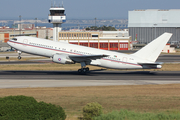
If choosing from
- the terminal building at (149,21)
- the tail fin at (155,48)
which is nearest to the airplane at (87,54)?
the tail fin at (155,48)

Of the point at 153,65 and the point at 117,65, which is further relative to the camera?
the point at 117,65

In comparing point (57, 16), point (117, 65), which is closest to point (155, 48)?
point (117, 65)

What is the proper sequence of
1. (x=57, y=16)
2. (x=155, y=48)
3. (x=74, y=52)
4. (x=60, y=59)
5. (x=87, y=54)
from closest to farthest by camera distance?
(x=60, y=59), (x=155, y=48), (x=74, y=52), (x=87, y=54), (x=57, y=16)

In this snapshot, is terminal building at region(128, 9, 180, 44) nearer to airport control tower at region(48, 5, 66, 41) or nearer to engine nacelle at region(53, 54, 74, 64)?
airport control tower at region(48, 5, 66, 41)

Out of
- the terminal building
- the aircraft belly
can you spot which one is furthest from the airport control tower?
the aircraft belly

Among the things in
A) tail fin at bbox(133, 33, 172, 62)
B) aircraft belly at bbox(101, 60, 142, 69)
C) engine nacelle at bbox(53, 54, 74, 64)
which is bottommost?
aircraft belly at bbox(101, 60, 142, 69)

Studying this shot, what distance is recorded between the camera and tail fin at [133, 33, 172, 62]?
125 ft

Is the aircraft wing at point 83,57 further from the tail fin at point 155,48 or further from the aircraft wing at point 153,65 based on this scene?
the tail fin at point 155,48

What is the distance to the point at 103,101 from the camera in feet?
70.2

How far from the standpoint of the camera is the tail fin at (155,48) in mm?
38000

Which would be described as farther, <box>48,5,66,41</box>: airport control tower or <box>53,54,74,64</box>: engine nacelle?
<box>48,5,66,41</box>: airport control tower

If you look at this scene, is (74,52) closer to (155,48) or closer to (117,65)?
(117,65)

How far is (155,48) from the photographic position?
38.3m

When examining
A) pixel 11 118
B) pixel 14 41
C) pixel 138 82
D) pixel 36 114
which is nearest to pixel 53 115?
pixel 36 114
